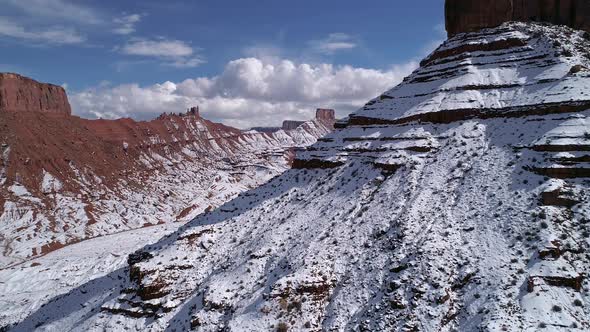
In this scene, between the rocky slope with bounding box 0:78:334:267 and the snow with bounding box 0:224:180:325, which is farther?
the rocky slope with bounding box 0:78:334:267

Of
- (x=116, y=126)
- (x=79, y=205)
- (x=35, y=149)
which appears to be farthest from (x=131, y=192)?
(x=116, y=126)

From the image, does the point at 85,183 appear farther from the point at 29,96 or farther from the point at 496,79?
the point at 496,79

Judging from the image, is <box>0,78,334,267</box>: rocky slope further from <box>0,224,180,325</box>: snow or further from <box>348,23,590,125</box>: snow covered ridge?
<box>348,23,590,125</box>: snow covered ridge

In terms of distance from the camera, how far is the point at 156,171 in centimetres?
14200

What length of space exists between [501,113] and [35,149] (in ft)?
380

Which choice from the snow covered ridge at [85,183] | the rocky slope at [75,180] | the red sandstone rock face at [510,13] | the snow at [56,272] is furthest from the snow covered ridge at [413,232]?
the rocky slope at [75,180]

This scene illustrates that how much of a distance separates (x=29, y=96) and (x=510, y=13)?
131299 millimetres

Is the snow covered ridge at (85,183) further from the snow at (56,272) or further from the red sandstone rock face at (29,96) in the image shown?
the snow at (56,272)

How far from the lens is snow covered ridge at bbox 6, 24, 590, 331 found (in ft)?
56.8

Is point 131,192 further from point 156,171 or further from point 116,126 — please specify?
point 116,126

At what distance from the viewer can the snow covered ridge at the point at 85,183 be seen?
80.9 meters

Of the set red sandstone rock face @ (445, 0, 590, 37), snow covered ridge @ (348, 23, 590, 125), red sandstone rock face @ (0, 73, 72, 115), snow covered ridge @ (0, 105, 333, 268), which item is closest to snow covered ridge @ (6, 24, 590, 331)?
snow covered ridge @ (348, 23, 590, 125)

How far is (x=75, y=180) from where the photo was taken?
10375 centimetres

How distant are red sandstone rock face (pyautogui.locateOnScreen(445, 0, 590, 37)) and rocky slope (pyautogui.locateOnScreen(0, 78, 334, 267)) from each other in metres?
79.5
